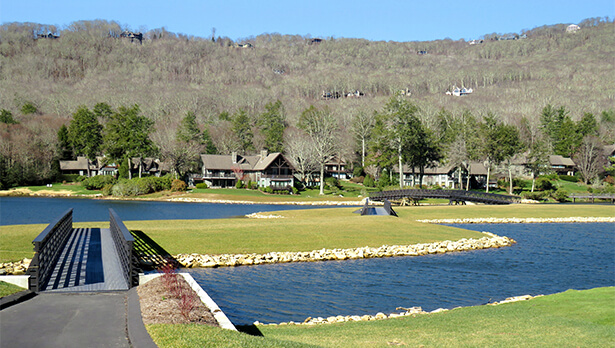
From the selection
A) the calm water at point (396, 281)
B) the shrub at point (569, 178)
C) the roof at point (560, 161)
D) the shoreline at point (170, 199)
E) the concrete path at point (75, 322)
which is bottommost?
the shoreline at point (170, 199)

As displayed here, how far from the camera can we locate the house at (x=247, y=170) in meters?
96.6

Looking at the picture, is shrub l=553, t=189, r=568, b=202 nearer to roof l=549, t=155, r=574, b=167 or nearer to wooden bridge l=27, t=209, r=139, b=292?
roof l=549, t=155, r=574, b=167

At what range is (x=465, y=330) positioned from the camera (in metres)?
12.1

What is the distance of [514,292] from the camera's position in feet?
66.7

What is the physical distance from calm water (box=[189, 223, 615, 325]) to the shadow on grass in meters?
1.58

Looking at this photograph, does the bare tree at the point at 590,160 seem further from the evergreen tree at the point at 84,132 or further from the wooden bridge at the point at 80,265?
the wooden bridge at the point at 80,265

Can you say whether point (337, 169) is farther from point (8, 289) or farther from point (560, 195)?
point (8, 289)

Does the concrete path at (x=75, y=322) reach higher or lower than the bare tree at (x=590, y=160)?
lower

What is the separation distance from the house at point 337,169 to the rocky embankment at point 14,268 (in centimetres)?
9586

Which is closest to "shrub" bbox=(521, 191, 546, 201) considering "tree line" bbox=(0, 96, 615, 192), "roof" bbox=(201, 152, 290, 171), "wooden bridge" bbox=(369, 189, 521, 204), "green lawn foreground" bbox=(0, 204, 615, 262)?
"tree line" bbox=(0, 96, 615, 192)

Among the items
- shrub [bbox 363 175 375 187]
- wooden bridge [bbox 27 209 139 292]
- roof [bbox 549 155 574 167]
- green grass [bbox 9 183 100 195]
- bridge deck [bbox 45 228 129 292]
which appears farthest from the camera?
roof [bbox 549 155 574 167]

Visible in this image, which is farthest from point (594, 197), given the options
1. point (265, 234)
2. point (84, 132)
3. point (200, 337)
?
point (84, 132)

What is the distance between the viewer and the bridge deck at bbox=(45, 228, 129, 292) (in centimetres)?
1412

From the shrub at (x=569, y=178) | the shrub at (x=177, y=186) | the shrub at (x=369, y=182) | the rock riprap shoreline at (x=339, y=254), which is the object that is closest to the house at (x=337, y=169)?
the shrub at (x=369, y=182)
